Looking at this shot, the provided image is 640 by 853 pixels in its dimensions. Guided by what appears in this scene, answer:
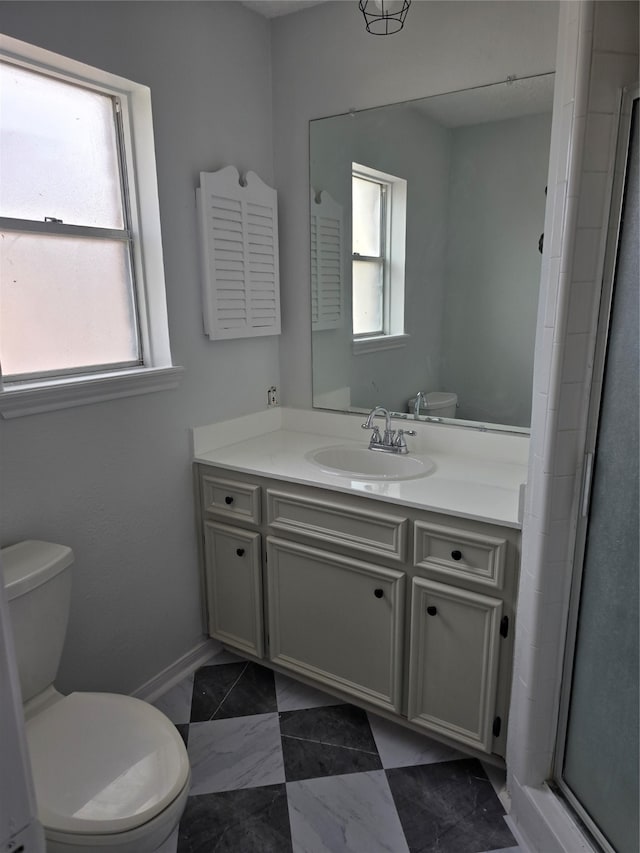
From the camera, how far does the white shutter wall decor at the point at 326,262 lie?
227 centimetres

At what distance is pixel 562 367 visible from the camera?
1.24 meters

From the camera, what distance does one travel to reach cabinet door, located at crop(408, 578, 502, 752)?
5.24ft

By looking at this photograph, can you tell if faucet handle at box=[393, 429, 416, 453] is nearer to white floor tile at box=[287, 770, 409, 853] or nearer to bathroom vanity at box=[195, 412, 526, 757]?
bathroom vanity at box=[195, 412, 526, 757]

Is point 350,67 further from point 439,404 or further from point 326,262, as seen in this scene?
point 439,404

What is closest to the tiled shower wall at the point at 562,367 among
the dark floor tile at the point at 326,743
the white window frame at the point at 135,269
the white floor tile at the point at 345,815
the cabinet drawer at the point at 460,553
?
the cabinet drawer at the point at 460,553

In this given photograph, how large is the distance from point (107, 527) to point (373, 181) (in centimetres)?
159

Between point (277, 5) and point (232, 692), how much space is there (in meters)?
2.57

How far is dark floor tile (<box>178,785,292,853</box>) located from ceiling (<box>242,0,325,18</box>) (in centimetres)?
268

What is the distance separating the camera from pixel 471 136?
1.89 metres

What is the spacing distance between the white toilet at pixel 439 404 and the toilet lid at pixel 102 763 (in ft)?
4.44

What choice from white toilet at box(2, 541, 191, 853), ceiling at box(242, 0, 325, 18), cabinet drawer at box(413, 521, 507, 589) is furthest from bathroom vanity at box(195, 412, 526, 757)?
ceiling at box(242, 0, 325, 18)

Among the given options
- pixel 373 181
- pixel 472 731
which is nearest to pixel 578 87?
pixel 373 181

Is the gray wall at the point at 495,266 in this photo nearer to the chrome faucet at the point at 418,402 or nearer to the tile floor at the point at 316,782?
the chrome faucet at the point at 418,402

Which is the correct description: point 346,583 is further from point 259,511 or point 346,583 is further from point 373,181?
point 373,181
